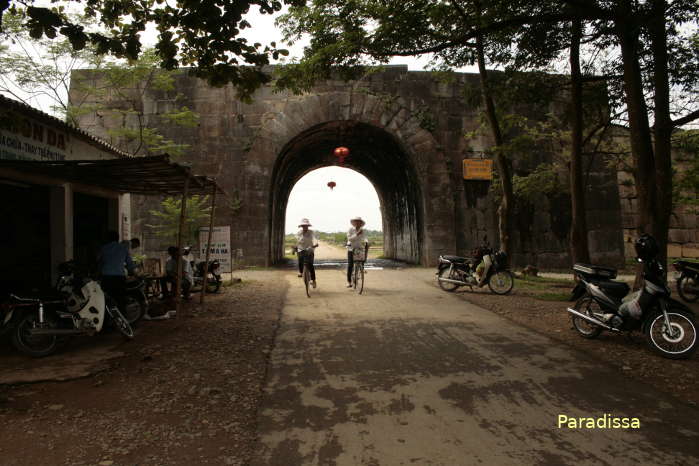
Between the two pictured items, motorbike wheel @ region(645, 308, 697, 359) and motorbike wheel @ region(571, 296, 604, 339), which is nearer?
motorbike wheel @ region(645, 308, 697, 359)

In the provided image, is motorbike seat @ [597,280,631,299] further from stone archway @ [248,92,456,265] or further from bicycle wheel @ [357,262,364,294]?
stone archway @ [248,92,456,265]

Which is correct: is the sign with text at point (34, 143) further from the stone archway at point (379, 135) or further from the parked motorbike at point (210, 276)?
the stone archway at point (379, 135)

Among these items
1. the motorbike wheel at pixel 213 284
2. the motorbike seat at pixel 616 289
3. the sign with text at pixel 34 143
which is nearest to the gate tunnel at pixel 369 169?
the motorbike wheel at pixel 213 284

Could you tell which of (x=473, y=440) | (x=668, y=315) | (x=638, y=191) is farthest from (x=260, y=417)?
(x=638, y=191)

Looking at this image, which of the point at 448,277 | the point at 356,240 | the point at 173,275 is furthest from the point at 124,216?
the point at 448,277

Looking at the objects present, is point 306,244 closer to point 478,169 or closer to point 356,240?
point 356,240

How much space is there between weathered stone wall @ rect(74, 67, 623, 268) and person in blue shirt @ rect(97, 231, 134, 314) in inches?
340

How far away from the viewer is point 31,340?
5.05 meters

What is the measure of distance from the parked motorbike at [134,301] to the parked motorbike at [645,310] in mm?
6098

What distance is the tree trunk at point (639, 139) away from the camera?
6.98m

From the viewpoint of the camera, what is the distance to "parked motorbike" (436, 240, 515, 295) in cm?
955

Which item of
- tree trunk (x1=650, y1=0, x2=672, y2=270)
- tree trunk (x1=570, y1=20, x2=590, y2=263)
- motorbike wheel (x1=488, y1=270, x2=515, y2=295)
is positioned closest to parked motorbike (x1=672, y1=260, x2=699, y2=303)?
tree trunk (x1=570, y1=20, x2=590, y2=263)

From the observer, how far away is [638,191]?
7.15 metres

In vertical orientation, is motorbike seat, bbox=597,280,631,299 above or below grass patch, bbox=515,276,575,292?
above
